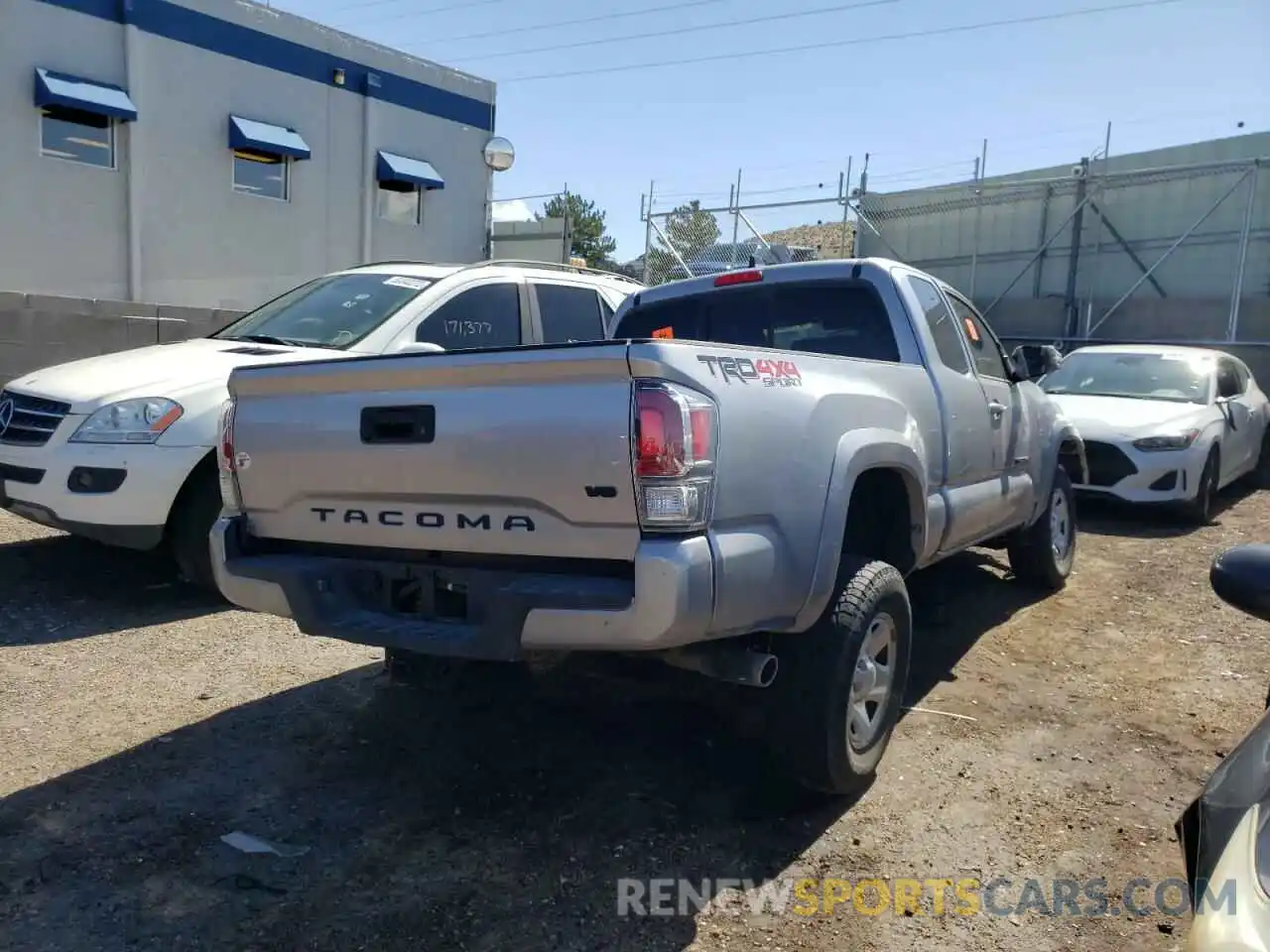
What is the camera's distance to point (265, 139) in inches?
534

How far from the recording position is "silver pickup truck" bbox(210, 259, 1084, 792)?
8.99ft

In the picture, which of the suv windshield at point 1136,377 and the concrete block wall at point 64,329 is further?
the suv windshield at point 1136,377

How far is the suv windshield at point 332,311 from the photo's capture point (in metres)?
5.86

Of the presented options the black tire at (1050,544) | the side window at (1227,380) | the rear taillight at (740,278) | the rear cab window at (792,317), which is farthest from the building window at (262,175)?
the side window at (1227,380)

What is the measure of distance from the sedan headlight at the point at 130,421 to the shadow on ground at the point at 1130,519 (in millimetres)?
7108

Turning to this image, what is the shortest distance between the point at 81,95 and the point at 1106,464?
1170 centimetres

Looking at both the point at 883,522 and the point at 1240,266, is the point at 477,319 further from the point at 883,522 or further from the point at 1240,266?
the point at 1240,266

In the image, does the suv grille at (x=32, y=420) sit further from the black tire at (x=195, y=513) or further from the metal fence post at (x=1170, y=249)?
the metal fence post at (x=1170, y=249)

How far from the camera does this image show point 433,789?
3.55 m

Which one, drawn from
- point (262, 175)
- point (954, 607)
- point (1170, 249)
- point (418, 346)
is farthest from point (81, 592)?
point (1170, 249)

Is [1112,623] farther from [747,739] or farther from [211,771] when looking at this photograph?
[211,771]

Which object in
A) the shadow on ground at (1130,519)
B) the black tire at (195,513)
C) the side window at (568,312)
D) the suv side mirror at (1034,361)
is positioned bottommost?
the shadow on ground at (1130,519)

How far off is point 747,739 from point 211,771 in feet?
6.69

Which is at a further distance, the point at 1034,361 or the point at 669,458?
the point at 1034,361
